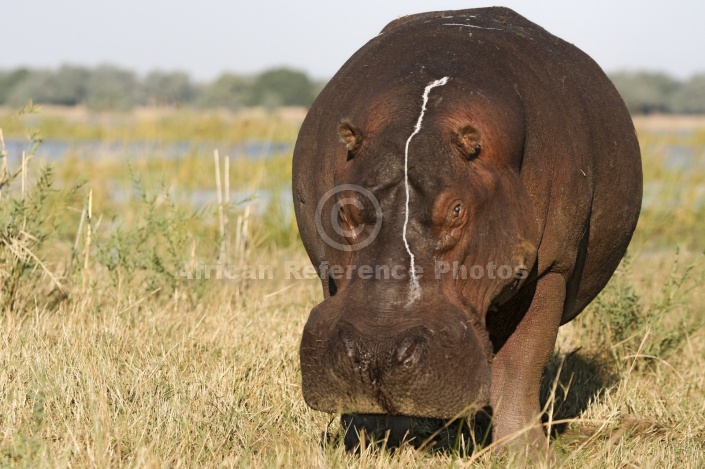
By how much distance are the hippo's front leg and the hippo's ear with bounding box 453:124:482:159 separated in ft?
2.80

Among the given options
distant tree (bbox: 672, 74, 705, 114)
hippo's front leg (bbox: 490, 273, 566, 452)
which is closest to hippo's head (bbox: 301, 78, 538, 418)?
hippo's front leg (bbox: 490, 273, 566, 452)

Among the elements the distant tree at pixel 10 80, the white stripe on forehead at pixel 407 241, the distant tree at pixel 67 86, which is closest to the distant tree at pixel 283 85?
the distant tree at pixel 67 86

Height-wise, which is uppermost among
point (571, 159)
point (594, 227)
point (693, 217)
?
point (571, 159)

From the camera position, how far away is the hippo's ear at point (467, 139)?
311cm

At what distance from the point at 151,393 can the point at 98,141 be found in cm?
1001

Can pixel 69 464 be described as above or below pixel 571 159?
below

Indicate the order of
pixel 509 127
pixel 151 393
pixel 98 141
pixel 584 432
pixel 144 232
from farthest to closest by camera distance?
→ pixel 98 141, pixel 144 232, pixel 584 432, pixel 151 393, pixel 509 127

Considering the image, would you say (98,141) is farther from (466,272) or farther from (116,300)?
(466,272)

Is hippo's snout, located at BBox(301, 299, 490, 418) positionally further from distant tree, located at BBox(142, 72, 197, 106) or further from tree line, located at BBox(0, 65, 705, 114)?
distant tree, located at BBox(142, 72, 197, 106)

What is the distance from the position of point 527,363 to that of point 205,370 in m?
1.49

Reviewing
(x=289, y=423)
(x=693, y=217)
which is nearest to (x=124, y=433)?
(x=289, y=423)

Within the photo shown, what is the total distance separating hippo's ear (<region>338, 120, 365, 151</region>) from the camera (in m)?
3.22

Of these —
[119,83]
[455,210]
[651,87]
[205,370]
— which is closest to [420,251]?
[455,210]

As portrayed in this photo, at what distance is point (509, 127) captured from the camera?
3.34m
